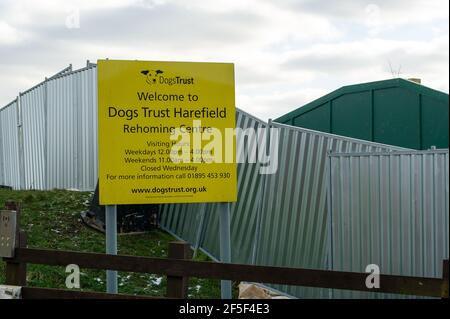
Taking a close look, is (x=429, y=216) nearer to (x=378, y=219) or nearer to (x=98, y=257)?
(x=378, y=219)

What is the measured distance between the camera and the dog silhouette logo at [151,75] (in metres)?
7.88

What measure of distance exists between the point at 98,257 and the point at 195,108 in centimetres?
231

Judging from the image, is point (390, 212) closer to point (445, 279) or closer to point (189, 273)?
point (445, 279)

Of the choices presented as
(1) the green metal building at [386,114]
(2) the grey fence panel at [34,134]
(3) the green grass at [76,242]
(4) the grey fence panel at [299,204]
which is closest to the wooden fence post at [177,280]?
(4) the grey fence panel at [299,204]

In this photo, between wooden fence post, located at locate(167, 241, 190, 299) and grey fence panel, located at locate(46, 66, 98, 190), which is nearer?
wooden fence post, located at locate(167, 241, 190, 299)

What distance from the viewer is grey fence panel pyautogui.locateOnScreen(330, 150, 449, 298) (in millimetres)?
7160

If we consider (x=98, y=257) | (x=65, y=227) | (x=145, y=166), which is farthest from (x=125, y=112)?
(x=65, y=227)

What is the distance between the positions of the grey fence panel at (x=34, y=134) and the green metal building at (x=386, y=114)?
29.4 feet

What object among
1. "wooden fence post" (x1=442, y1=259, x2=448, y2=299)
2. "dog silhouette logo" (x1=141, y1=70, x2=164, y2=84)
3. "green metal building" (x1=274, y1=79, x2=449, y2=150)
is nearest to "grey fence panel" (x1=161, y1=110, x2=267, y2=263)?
"dog silhouette logo" (x1=141, y1=70, x2=164, y2=84)

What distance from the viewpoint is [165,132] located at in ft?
25.9

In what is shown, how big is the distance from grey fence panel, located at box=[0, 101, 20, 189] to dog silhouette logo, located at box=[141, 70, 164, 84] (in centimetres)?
1756

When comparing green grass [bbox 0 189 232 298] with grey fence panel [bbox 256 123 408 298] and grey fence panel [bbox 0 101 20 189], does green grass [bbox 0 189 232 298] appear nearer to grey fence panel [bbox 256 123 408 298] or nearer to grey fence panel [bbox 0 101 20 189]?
grey fence panel [bbox 256 123 408 298]

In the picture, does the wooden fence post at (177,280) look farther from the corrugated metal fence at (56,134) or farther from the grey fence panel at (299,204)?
the corrugated metal fence at (56,134)

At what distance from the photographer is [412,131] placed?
1260 cm
